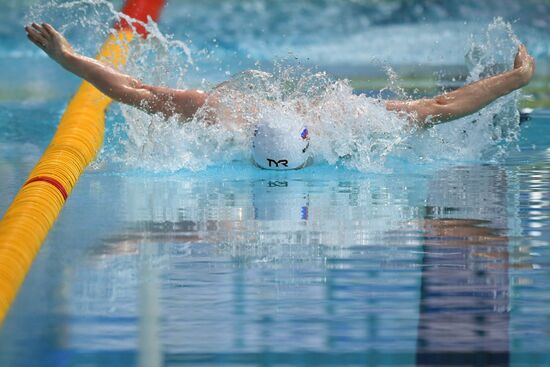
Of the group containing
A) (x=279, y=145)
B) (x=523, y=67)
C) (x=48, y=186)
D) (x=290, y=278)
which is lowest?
(x=290, y=278)

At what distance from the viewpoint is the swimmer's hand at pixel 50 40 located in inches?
199

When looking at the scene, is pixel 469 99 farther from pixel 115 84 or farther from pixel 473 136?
pixel 115 84

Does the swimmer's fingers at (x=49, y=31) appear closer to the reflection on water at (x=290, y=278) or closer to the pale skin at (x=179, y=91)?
the pale skin at (x=179, y=91)

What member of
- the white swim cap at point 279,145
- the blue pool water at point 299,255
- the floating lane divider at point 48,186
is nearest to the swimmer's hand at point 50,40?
the floating lane divider at point 48,186

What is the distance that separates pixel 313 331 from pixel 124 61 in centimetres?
550

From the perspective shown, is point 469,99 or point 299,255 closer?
point 299,255

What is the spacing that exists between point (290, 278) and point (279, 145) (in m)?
1.94

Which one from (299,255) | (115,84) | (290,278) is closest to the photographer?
(290,278)

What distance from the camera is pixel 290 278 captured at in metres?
3.35

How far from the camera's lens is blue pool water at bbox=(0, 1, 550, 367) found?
2715 mm

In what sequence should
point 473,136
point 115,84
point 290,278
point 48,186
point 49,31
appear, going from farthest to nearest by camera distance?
point 473,136 < point 115,84 < point 49,31 < point 48,186 < point 290,278

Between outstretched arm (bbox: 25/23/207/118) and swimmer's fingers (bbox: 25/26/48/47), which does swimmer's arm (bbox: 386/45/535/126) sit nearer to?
outstretched arm (bbox: 25/23/207/118)

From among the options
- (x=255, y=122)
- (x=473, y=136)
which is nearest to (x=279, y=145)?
(x=255, y=122)

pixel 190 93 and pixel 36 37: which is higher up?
pixel 36 37
